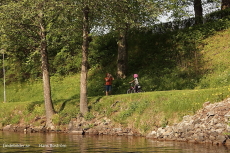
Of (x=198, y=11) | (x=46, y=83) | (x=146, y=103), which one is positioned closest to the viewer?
(x=146, y=103)

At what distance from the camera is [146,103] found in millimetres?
23516

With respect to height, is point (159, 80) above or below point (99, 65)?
below

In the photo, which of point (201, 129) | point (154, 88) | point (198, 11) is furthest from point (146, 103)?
point (198, 11)

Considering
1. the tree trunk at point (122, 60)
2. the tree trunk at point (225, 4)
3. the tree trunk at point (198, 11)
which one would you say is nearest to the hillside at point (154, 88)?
the tree trunk at point (122, 60)

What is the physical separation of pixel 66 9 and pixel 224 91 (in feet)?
35.7

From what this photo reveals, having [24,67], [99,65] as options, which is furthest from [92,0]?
[24,67]

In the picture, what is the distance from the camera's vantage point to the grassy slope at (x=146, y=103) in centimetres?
2130

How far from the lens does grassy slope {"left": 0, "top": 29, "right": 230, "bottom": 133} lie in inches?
838

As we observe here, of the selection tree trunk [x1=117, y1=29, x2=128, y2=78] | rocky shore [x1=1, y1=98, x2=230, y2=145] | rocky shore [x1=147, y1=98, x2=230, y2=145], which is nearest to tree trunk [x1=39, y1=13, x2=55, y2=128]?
rocky shore [x1=1, y1=98, x2=230, y2=145]

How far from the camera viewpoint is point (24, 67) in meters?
44.8

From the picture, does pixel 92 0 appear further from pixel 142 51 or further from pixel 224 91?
pixel 142 51

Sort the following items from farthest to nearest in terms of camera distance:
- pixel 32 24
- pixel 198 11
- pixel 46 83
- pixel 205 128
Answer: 1. pixel 198 11
2. pixel 46 83
3. pixel 32 24
4. pixel 205 128

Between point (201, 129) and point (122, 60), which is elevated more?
point (122, 60)

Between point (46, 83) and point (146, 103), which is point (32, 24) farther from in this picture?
point (146, 103)
